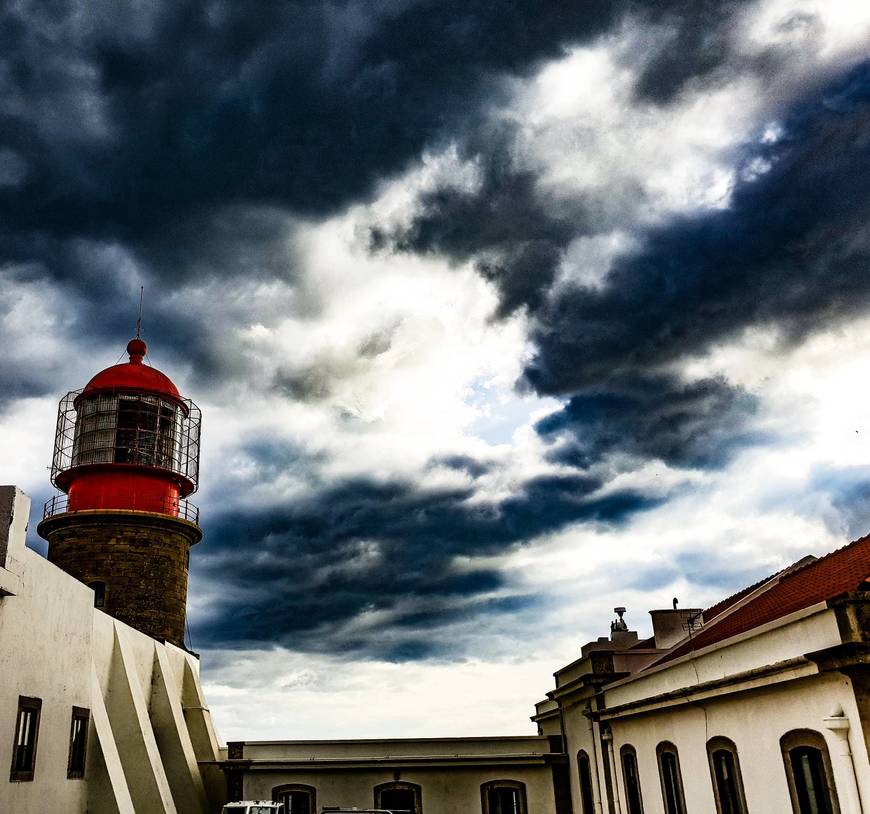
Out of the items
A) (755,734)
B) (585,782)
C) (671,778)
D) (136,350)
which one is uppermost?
(136,350)

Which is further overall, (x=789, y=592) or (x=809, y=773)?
(x=789, y=592)

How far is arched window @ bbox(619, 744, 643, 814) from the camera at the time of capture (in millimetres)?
18836

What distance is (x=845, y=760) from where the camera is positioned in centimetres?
1048

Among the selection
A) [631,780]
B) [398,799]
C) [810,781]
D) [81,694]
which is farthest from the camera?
[398,799]

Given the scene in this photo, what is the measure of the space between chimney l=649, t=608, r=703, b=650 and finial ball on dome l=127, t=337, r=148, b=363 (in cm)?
1837

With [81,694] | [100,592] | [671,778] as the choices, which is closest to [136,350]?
[100,592]

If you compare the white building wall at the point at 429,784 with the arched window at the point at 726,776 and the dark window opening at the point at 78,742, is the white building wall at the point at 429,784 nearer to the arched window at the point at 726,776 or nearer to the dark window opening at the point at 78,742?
the dark window opening at the point at 78,742

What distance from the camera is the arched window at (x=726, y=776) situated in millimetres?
13750

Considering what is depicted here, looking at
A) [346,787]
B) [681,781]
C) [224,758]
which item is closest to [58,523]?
[224,758]

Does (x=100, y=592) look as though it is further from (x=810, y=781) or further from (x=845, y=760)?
(x=845, y=760)

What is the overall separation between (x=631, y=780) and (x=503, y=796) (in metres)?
7.02

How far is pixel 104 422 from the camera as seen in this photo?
82.9ft

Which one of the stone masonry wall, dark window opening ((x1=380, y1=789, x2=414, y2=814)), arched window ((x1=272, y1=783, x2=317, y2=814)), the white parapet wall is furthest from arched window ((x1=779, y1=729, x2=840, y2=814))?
the stone masonry wall

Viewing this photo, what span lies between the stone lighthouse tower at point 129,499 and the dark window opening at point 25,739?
8.91 m
